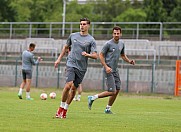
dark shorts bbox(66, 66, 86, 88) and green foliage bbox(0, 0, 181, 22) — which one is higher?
green foliage bbox(0, 0, 181, 22)

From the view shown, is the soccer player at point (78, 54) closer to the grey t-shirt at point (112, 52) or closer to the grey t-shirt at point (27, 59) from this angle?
the grey t-shirt at point (112, 52)

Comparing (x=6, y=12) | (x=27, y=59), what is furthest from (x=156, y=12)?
(x=27, y=59)

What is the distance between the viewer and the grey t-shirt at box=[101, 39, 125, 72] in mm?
18281

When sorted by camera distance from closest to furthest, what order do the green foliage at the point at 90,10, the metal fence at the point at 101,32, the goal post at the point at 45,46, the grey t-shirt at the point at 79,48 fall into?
the grey t-shirt at the point at 79,48, the goal post at the point at 45,46, the metal fence at the point at 101,32, the green foliage at the point at 90,10

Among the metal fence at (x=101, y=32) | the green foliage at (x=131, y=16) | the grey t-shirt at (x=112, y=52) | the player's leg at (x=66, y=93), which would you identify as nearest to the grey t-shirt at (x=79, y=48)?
the player's leg at (x=66, y=93)

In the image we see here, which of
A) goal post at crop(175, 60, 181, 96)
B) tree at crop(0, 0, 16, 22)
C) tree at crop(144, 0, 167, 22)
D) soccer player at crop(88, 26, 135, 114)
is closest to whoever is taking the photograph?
soccer player at crop(88, 26, 135, 114)

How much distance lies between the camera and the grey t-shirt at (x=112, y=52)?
720 inches

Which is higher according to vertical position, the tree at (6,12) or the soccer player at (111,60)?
the tree at (6,12)

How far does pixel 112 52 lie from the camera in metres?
18.4

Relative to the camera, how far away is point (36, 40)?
157 feet

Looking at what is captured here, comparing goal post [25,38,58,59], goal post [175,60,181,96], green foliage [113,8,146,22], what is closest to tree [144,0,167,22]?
green foliage [113,8,146,22]

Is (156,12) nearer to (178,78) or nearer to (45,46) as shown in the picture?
(45,46)

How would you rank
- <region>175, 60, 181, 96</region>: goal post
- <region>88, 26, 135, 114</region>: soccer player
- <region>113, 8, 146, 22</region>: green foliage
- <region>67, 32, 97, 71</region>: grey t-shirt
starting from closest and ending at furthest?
<region>67, 32, 97, 71</region>: grey t-shirt, <region>88, 26, 135, 114</region>: soccer player, <region>175, 60, 181, 96</region>: goal post, <region>113, 8, 146, 22</region>: green foliage

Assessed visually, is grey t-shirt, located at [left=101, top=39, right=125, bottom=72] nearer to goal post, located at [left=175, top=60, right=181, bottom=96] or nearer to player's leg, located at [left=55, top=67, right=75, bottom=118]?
player's leg, located at [left=55, top=67, right=75, bottom=118]
